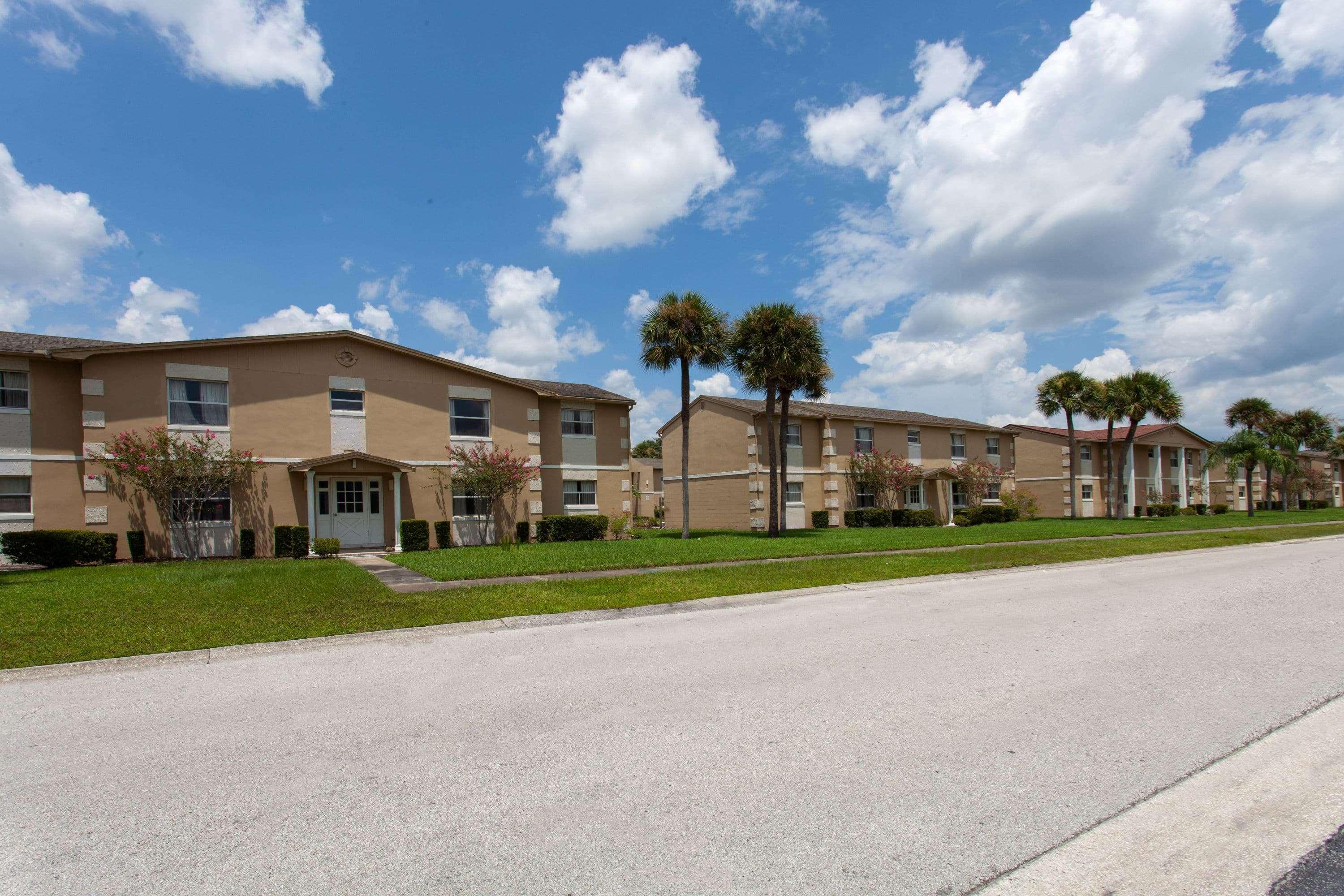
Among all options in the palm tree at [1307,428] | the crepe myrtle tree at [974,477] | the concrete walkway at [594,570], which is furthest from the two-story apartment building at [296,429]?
the palm tree at [1307,428]

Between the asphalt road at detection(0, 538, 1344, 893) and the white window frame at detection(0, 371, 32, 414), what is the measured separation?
55.9 ft

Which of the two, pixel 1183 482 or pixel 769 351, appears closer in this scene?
pixel 769 351

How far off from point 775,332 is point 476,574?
16107 mm

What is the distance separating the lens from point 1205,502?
184ft

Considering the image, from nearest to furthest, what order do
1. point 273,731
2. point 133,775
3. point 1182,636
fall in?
1. point 133,775
2. point 273,731
3. point 1182,636

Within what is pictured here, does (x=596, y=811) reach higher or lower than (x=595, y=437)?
lower

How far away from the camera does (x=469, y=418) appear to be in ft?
81.6

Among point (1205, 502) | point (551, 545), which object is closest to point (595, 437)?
point (551, 545)

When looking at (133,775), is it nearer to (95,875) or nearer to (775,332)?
(95,875)

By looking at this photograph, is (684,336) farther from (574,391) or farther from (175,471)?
(175,471)

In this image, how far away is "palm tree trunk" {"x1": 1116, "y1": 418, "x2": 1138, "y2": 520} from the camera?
45.4 m

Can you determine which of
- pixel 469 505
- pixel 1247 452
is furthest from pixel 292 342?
pixel 1247 452

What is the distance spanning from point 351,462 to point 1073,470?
1686 inches

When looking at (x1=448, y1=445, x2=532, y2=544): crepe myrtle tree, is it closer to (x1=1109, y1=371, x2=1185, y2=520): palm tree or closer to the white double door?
the white double door
